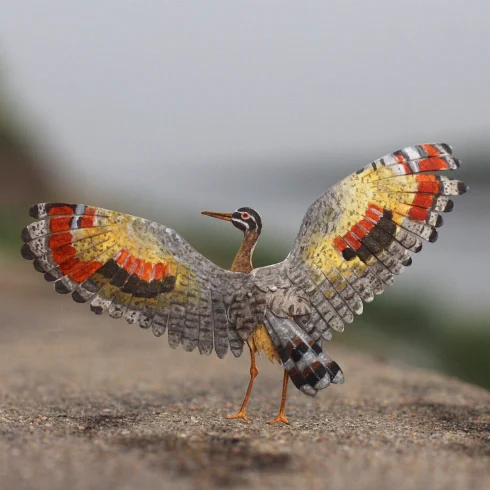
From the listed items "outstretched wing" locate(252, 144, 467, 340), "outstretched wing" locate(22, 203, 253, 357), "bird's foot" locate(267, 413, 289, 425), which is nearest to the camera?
"outstretched wing" locate(22, 203, 253, 357)

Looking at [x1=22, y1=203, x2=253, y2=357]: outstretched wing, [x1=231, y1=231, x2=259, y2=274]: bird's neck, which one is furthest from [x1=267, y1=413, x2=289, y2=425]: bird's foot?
[x1=231, y1=231, x2=259, y2=274]: bird's neck

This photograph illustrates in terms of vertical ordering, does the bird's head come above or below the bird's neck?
above

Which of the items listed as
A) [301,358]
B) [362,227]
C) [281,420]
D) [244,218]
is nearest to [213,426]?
[281,420]

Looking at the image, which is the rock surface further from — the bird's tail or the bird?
the bird

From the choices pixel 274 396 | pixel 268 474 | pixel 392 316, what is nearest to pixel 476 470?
pixel 268 474

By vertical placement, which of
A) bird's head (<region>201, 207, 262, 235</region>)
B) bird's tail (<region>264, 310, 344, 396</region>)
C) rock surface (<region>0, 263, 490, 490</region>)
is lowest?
rock surface (<region>0, 263, 490, 490</region>)

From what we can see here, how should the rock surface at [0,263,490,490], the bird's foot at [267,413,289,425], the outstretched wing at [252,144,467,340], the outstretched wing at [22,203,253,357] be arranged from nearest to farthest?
1. the rock surface at [0,263,490,490]
2. the outstretched wing at [22,203,253,357]
3. the outstretched wing at [252,144,467,340]
4. the bird's foot at [267,413,289,425]

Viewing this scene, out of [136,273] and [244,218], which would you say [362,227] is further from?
[136,273]

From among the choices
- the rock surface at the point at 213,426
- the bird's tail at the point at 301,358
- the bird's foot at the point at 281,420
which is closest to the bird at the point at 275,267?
the bird's tail at the point at 301,358
